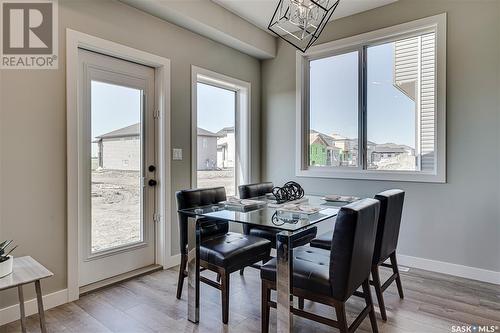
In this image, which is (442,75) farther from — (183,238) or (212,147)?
(183,238)

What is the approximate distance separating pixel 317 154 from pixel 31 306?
10.6 ft

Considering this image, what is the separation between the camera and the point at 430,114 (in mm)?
3182

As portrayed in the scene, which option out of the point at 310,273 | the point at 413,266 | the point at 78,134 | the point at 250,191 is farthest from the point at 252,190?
the point at 413,266

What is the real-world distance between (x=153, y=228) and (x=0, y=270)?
153cm

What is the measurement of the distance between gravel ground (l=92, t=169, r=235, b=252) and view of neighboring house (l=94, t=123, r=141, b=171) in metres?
0.07

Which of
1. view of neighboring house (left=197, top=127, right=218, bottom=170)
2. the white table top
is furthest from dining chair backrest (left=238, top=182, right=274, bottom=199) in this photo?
the white table top

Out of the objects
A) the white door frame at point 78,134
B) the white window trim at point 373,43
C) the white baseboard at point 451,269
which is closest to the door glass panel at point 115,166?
the white door frame at point 78,134

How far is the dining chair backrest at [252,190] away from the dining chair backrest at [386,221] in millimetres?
1210

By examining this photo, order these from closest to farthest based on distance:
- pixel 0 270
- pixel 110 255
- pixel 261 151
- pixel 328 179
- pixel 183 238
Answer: pixel 0 270
pixel 183 238
pixel 110 255
pixel 328 179
pixel 261 151

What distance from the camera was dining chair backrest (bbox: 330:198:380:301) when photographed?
1.57 meters

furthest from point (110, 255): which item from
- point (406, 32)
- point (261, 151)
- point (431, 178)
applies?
point (406, 32)

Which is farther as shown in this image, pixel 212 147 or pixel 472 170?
pixel 212 147

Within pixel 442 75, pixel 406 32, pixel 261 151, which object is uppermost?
pixel 406 32

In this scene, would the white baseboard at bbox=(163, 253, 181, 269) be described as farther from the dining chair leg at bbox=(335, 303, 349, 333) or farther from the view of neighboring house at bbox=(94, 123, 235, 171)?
the dining chair leg at bbox=(335, 303, 349, 333)
